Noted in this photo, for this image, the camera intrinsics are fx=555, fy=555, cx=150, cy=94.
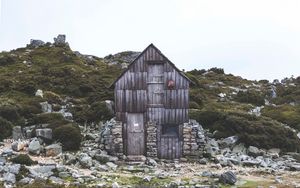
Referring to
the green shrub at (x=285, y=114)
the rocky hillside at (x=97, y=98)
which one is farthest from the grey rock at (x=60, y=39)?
the green shrub at (x=285, y=114)

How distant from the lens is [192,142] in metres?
35.0

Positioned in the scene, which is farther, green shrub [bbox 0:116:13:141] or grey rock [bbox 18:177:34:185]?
green shrub [bbox 0:116:13:141]

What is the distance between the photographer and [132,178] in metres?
26.7

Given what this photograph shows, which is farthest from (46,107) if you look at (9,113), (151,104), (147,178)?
(147,178)

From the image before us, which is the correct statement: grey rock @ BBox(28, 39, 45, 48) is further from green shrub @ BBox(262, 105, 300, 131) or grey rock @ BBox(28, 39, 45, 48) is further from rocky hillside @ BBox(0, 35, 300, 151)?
green shrub @ BBox(262, 105, 300, 131)

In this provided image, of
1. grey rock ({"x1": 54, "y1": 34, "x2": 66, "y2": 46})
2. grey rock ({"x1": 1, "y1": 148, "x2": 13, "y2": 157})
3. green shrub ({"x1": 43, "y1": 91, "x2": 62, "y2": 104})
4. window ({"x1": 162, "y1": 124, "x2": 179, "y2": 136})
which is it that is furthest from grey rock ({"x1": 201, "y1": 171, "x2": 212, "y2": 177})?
grey rock ({"x1": 54, "y1": 34, "x2": 66, "y2": 46})

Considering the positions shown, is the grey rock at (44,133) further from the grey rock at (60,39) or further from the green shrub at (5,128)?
the grey rock at (60,39)

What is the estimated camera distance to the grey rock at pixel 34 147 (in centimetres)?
3312

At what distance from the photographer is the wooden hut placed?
1375 inches

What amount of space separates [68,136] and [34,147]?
272cm

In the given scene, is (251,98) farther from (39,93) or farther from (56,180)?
(56,180)

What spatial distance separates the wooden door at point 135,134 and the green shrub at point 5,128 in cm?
843

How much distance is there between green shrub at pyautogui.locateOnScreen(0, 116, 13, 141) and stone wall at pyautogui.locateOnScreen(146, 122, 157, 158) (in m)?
9.59

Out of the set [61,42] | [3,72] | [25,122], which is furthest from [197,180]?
[61,42]
